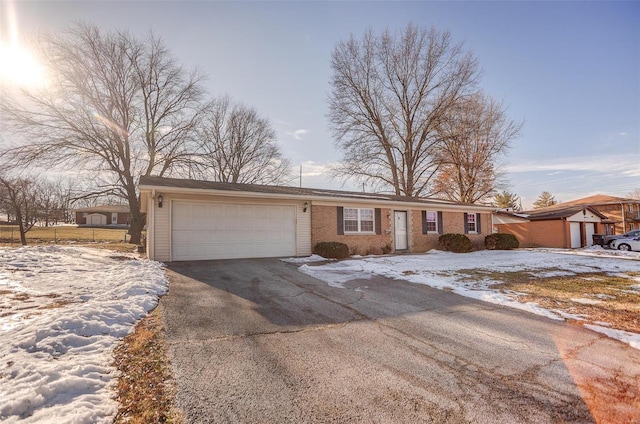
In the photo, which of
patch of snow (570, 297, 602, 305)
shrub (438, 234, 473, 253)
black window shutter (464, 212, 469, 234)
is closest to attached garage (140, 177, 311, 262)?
shrub (438, 234, 473, 253)

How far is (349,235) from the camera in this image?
13258 millimetres

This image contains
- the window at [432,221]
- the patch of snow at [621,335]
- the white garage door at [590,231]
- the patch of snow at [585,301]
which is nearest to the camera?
the patch of snow at [621,335]

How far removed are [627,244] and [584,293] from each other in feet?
62.0

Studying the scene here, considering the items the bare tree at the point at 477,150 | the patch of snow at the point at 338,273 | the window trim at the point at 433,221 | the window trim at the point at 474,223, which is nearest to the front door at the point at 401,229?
the window trim at the point at 433,221

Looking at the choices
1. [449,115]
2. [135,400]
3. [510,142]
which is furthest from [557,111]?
[135,400]

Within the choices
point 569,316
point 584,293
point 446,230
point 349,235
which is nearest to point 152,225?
point 349,235

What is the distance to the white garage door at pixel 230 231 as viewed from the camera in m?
10.0

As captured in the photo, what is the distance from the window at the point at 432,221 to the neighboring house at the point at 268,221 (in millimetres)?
53

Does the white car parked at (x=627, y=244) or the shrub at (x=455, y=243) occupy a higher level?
the shrub at (x=455, y=243)

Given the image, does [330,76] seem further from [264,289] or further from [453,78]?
[264,289]

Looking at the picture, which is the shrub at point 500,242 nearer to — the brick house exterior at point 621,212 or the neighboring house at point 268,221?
the neighboring house at point 268,221

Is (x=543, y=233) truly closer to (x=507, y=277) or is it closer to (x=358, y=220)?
(x=358, y=220)

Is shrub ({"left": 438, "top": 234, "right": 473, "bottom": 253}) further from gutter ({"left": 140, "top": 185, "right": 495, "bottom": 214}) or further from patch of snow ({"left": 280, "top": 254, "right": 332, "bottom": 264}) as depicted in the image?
patch of snow ({"left": 280, "top": 254, "right": 332, "bottom": 264})

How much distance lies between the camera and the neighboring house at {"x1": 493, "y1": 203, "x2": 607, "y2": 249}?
2117 centimetres
